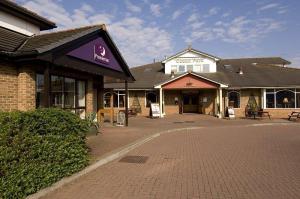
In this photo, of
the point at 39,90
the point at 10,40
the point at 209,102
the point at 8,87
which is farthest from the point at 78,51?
the point at 209,102

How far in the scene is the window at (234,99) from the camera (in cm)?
2816

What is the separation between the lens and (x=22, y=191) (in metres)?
5.29

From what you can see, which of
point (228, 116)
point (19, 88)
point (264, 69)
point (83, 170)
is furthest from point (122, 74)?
point (264, 69)

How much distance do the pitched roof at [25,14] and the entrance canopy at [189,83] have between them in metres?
14.6

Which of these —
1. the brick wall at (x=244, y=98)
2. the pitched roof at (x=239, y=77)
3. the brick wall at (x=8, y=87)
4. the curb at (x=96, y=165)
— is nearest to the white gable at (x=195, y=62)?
the pitched roof at (x=239, y=77)

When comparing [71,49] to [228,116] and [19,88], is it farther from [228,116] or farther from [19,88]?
[228,116]

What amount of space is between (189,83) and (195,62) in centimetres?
432

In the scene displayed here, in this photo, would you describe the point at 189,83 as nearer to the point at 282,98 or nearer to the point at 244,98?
the point at 244,98

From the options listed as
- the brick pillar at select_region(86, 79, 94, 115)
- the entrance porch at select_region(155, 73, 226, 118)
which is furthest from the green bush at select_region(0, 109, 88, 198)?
the entrance porch at select_region(155, 73, 226, 118)

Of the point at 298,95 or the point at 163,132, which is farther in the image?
the point at 298,95

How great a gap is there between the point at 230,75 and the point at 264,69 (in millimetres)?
4344

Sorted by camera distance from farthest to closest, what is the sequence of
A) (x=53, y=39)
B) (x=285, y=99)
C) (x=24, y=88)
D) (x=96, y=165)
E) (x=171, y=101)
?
(x=171, y=101)
(x=285, y=99)
(x=53, y=39)
(x=24, y=88)
(x=96, y=165)

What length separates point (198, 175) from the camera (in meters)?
7.28

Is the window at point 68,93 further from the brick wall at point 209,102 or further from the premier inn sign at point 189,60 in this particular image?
the premier inn sign at point 189,60
